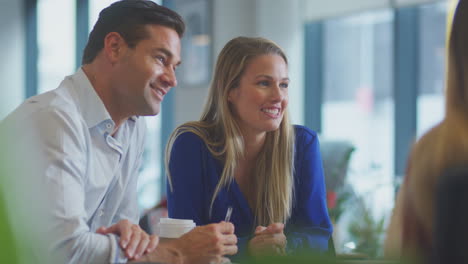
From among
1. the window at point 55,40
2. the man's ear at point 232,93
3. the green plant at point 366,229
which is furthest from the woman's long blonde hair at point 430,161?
the window at point 55,40

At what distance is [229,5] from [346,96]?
142 cm

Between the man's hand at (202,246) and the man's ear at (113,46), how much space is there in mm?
676

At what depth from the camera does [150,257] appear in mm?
1160

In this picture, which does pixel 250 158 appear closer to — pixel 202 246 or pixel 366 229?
pixel 202 246

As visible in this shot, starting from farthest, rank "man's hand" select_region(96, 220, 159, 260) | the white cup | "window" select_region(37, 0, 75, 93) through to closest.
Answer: "window" select_region(37, 0, 75, 93) < the white cup < "man's hand" select_region(96, 220, 159, 260)

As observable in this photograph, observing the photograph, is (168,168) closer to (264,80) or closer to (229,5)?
(264,80)

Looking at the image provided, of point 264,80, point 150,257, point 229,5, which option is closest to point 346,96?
point 229,5

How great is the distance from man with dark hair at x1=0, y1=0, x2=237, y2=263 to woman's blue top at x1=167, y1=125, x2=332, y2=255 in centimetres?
16

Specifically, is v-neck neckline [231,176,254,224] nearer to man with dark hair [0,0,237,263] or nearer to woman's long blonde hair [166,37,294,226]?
woman's long blonde hair [166,37,294,226]

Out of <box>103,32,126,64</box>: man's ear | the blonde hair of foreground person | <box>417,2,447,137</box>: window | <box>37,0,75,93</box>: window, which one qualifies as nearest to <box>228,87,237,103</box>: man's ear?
<box>103,32,126,64</box>: man's ear

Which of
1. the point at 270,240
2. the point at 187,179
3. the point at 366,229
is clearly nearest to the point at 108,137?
the point at 187,179

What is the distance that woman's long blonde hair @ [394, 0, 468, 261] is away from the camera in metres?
0.72

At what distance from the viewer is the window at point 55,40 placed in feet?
23.1

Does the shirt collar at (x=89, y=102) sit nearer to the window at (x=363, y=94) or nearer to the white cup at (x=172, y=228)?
the white cup at (x=172, y=228)
